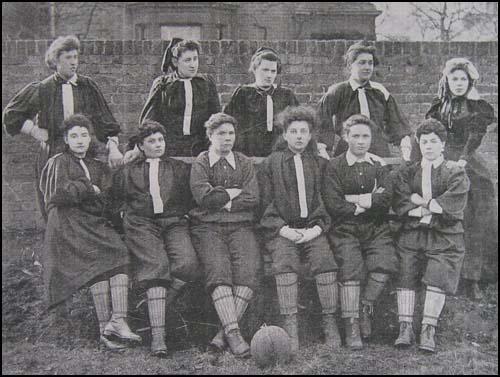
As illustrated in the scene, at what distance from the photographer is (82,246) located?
4.73 meters

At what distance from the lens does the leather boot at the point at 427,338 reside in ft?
15.8

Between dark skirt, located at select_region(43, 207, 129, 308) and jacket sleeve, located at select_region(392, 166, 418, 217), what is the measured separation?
2.10 m

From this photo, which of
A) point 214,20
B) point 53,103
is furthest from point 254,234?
point 214,20

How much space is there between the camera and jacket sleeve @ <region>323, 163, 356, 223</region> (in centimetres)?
495

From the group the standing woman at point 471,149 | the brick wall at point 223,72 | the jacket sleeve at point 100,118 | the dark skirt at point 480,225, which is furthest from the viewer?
the brick wall at point 223,72

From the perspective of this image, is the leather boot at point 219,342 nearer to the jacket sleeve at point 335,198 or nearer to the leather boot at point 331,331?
the leather boot at point 331,331

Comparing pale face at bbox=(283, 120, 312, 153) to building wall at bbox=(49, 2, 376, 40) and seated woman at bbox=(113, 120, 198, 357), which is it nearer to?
seated woman at bbox=(113, 120, 198, 357)

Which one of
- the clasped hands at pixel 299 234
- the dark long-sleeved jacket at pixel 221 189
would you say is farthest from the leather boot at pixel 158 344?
the clasped hands at pixel 299 234

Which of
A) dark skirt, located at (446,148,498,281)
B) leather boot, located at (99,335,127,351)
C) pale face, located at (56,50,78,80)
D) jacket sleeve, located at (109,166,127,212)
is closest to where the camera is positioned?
leather boot, located at (99,335,127,351)

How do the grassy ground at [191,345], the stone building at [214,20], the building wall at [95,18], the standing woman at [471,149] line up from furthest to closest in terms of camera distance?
the building wall at [95,18] → the stone building at [214,20] → the standing woman at [471,149] → the grassy ground at [191,345]

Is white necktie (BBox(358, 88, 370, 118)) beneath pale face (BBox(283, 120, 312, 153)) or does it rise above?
above

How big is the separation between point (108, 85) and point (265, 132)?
1.97 m

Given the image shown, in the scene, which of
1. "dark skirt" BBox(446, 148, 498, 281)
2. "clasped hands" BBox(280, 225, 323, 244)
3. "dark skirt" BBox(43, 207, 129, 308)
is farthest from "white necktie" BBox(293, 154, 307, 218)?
"dark skirt" BBox(446, 148, 498, 281)

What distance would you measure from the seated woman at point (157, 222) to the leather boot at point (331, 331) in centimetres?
102
